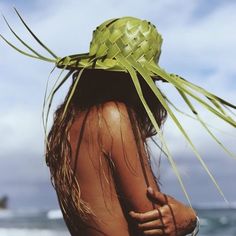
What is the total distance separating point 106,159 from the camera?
2.77 metres

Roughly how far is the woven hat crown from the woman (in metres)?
0.09

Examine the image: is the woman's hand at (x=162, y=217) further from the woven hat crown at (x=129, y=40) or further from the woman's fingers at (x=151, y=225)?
the woven hat crown at (x=129, y=40)

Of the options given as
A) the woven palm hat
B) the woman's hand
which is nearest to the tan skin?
the woman's hand

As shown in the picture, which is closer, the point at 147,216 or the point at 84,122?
the point at 147,216

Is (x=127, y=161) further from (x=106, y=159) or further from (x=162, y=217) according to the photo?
(x=162, y=217)

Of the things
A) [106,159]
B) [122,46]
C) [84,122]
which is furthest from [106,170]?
[122,46]

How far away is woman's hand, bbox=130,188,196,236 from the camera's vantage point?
271cm

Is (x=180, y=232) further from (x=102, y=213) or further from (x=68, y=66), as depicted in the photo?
(x=68, y=66)

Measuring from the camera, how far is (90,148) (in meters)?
2.80

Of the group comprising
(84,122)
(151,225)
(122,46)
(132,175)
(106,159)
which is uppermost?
(122,46)

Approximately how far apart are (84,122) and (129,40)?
0.37 metres

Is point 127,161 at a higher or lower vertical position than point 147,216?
higher

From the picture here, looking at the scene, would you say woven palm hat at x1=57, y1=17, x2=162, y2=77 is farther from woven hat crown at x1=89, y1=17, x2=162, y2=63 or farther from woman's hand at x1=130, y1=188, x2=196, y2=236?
woman's hand at x1=130, y1=188, x2=196, y2=236

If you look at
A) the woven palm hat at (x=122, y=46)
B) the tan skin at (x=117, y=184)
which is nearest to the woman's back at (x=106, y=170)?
the tan skin at (x=117, y=184)
